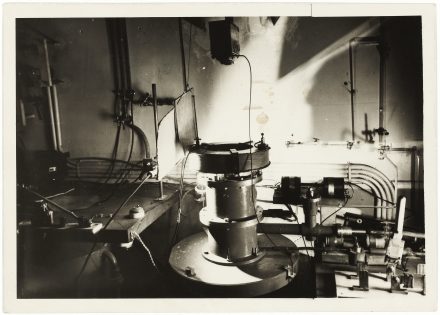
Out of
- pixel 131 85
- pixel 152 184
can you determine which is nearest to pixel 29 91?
pixel 131 85

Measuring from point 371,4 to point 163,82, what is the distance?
1.54m

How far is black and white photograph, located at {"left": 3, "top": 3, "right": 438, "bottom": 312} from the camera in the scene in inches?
68.2

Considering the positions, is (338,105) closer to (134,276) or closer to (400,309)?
(400,309)

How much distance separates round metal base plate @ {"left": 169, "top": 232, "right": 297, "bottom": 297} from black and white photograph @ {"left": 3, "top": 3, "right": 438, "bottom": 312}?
0.4 inches

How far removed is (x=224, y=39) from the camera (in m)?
1.93

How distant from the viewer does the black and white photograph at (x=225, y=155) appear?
1731 millimetres

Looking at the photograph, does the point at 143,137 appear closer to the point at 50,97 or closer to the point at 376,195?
the point at 50,97

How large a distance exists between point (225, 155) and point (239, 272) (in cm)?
65

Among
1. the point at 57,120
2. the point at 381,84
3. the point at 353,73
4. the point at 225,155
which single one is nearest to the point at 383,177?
the point at 381,84

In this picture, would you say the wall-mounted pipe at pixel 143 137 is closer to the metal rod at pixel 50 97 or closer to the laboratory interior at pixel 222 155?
the laboratory interior at pixel 222 155

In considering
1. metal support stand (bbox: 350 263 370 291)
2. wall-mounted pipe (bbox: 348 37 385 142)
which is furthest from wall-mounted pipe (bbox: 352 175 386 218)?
metal support stand (bbox: 350 263 370 291)

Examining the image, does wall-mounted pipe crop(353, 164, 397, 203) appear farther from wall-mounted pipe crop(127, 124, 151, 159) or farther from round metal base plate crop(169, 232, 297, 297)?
wall-mounted pipe crop(127, 124, 151, 159)

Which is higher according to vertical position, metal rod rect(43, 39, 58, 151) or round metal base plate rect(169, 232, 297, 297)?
metal rod rect(43, 39, 58, 151)

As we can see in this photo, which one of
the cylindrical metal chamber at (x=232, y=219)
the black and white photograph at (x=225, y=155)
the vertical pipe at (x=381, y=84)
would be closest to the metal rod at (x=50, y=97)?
the black and white photograph at (x=225, y=155)
